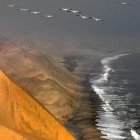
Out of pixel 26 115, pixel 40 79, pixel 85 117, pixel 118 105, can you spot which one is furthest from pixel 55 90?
pixel 26 115

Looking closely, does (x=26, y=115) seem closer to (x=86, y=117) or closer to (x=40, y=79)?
(x=86, y=117)

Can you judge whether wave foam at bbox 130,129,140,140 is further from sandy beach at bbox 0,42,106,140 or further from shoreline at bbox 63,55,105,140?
sandy beach at bbox 0,42,106,140

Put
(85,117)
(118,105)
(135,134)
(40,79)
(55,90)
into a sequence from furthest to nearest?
(40,79), (55,90), (118,105), (85,117), (135,134)

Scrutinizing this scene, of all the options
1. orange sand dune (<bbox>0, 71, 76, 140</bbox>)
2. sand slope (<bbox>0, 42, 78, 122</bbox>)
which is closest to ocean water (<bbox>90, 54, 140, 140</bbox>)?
sand slope (<bbox>0, 42, 78, 122</bbox>)

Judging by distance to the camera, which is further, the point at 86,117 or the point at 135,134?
the point at 86,117

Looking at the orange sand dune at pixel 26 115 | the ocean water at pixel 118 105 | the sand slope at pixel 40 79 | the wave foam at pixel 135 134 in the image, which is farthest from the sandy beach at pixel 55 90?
the orange sand dune at pixel 26 115

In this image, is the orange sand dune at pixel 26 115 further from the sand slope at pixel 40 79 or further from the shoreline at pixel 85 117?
the sand slope at pixel 40 79
